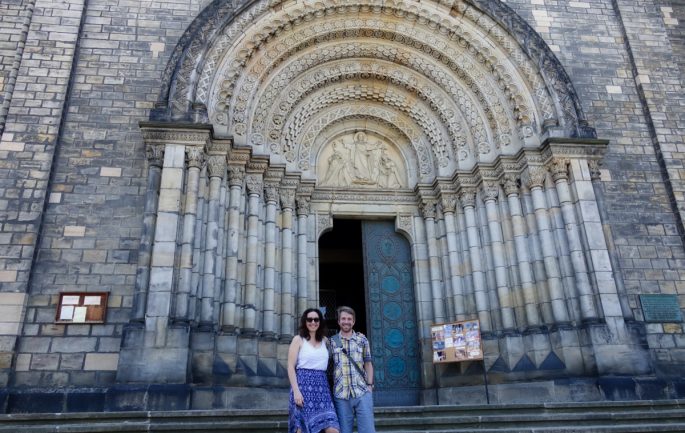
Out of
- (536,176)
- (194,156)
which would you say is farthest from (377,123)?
(194,156)

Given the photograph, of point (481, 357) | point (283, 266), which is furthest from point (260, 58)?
point (481, 357)

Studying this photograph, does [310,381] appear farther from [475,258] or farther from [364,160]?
[364,160]

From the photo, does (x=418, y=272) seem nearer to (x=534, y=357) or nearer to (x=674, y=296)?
(x=534, y=357)

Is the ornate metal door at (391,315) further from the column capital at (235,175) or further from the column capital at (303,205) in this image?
the column capital at (235,175)

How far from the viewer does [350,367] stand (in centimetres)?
425

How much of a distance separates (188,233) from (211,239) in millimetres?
457

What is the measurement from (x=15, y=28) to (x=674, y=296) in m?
13.2

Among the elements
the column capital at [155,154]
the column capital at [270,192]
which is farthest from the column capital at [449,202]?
the column capital at [155,154]

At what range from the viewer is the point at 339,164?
11.7 meters

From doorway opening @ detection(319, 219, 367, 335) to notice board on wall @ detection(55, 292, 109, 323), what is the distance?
7347 millimetres

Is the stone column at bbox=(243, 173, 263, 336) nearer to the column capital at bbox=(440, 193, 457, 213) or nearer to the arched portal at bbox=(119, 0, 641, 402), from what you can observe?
the arched portal at bbox=(119, 0, 641, 402)

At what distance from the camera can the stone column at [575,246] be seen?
8.64m

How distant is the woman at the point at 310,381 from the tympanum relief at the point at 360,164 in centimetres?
732

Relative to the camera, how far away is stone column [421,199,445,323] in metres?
10.4
